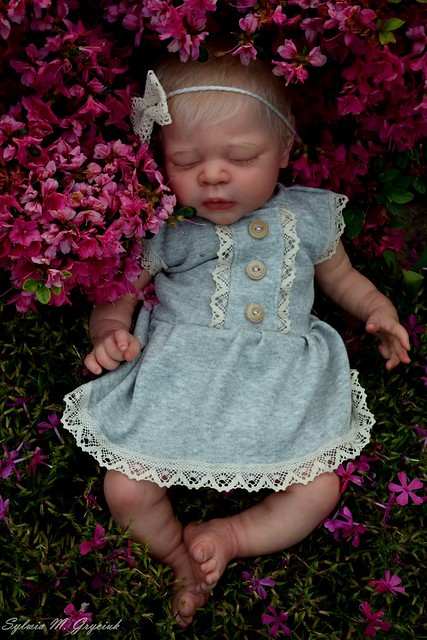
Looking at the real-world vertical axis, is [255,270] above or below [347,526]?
above

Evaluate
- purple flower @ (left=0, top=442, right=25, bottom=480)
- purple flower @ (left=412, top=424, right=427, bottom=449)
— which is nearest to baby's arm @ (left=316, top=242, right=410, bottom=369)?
purple flower @ (left=412, top=424, right=427, bottom=449)

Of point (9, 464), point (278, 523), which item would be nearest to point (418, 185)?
point (278, 523)

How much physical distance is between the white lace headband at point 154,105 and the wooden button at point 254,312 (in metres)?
0.56

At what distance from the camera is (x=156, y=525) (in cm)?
209

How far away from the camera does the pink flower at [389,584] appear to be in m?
1.98

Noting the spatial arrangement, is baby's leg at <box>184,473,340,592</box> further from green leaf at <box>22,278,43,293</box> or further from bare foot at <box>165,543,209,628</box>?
green leaf at <box>22,278,43,293</box>

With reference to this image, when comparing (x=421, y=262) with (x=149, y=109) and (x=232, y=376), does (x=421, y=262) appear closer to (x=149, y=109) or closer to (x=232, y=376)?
(x=232, y=376)

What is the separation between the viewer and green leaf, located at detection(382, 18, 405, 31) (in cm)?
176

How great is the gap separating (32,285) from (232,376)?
0.66 metres

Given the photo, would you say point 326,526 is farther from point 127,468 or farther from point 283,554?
point 127,468

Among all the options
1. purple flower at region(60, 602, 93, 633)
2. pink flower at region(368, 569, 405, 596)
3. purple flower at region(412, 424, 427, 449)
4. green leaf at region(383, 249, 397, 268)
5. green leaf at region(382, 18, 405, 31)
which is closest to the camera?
green leaf at region(382, 18, 405, 31)

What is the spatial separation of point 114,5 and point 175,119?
0.34 m

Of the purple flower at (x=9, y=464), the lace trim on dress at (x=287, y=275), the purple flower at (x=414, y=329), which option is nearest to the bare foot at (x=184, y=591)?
the purple flower at (x=9, y=464)

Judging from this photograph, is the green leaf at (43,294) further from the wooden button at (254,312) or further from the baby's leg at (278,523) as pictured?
the baby's leg at (278,523)
